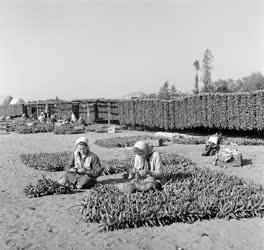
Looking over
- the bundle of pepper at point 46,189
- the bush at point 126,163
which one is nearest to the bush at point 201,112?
the bush at point 126,163

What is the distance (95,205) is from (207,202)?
1776mm

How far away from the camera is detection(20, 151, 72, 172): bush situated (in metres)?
11.8

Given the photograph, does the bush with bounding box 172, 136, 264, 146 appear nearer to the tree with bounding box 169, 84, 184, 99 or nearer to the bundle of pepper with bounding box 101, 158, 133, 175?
the bundle of pepper with bounding box 101, 158, 133, 175

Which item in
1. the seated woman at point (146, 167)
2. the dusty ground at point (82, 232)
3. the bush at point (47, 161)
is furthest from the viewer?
the bush at point (47, 161)

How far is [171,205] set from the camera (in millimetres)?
6707

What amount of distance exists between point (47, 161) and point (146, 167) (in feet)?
16.7

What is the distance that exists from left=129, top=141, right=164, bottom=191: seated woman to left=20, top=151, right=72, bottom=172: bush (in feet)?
13.7

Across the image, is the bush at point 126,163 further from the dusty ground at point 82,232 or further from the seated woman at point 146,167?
the seated woman at point 146,167

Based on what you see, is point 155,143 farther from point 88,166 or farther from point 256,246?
point 256,246

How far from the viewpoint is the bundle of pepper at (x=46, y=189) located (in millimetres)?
8398

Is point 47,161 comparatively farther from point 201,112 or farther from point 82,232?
point 201,112

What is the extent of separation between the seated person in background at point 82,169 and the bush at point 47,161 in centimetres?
262

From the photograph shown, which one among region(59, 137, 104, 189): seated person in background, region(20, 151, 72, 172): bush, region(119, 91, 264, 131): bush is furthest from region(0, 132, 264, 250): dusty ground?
region(119, 91, 264, 131): bush

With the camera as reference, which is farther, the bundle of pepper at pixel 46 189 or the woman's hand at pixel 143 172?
the bundle of pepper at pixel 46 189
